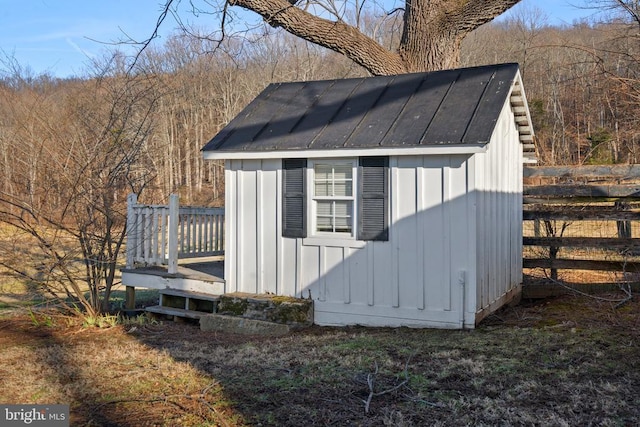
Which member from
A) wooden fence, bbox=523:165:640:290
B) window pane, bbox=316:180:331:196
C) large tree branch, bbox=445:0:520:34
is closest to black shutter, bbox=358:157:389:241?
window pane, bbox=316:180:331:196

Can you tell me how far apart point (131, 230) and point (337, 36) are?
6.41 meters

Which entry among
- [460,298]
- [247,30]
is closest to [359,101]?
[460,298]

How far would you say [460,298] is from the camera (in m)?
7.74

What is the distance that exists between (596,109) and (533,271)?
22757 millimetres

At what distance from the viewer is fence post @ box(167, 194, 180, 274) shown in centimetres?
950

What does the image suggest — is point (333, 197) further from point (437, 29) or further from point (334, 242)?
point (437, 29)

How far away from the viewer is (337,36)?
13.3 m

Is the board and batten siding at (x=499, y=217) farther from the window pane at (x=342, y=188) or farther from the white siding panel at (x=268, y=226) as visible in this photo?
the white siding panel at (x=268, y=226)

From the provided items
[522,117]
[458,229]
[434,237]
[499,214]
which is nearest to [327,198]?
[434,237]

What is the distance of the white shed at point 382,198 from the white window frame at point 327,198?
0.07 ft

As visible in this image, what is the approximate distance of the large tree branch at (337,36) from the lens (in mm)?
13094

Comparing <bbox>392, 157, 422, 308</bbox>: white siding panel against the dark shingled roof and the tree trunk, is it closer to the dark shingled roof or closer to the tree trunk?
the dark shingled roof

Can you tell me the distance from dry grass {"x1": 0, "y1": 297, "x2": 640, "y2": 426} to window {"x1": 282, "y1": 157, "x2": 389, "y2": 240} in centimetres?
140

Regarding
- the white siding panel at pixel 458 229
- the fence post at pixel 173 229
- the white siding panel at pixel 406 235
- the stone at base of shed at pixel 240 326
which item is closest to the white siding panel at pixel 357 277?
the white siding panel at pixel 406 235
